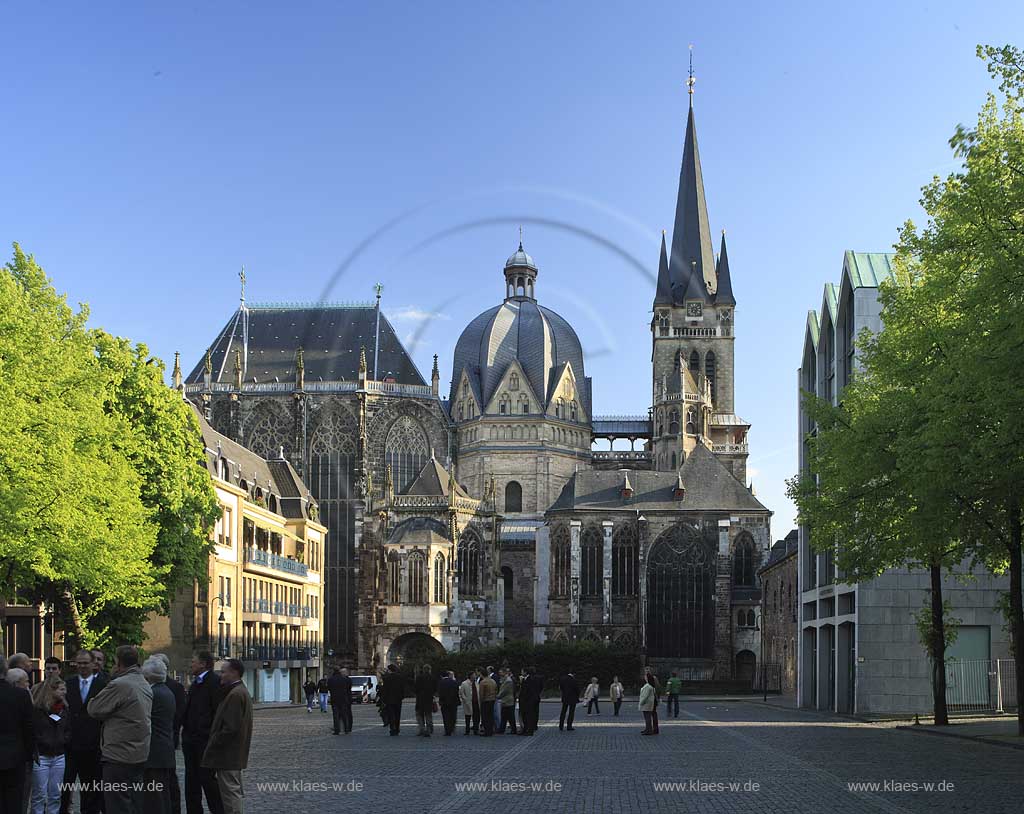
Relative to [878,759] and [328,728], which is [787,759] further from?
[328,728]

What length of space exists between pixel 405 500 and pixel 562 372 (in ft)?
67.5

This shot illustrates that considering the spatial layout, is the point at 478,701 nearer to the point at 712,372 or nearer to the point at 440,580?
the point at 440,580

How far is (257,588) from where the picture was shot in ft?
221

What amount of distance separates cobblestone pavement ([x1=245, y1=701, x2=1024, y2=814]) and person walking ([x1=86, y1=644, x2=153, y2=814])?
11.7 ft

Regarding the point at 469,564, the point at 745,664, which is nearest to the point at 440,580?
the point at 469,564

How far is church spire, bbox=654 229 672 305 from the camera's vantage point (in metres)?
122

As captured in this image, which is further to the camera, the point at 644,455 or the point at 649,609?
the point at 644,455

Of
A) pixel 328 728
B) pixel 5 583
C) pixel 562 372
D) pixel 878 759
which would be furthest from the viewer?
pixel 562 372

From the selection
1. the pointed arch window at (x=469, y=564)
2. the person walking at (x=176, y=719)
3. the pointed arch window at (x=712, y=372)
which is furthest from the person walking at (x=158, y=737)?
the pointed arch window at (x=712, y=372)

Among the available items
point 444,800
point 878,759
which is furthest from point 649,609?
point 444,800

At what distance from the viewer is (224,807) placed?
13.8m

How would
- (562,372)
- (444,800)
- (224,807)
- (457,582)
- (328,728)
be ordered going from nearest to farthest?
(224,807) < (444,800) < (328,728) < (457,582) < (562,372)

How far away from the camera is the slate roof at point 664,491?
99125 mm

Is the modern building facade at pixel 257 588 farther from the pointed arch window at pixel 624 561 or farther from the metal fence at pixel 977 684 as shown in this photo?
the metal fence at pixel 977 684
